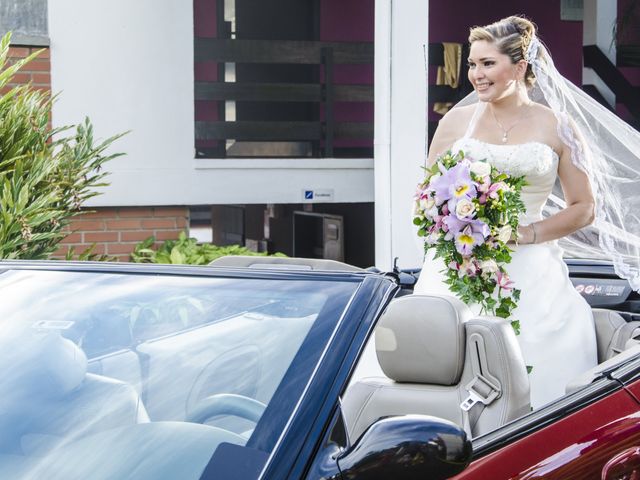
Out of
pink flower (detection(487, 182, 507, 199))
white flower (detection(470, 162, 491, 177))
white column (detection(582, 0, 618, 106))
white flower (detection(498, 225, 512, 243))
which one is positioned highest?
white column (detection(582, 0, 618, 106))

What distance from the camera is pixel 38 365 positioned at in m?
2.64

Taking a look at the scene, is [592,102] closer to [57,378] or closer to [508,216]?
[508,216]

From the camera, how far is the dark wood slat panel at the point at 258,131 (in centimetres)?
951

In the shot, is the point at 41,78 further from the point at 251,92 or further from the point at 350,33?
the point at 350,33

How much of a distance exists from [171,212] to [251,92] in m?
1.36

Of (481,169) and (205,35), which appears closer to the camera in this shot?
(481,169)

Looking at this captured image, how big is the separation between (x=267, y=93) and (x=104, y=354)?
715 centimetres

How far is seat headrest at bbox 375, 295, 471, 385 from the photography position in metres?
3.01

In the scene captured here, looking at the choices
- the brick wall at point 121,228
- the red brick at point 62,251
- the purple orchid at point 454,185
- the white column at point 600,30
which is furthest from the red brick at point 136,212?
the white column at point 600,30

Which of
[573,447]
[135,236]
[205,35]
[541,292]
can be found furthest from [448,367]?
[205,35]

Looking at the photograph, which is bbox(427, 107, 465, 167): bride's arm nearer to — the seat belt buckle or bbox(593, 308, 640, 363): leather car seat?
bbox(593, 308, 640, 363): leather car seat

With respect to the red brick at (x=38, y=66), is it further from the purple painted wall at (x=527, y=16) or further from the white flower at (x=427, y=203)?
the purple painted wall at (x=527, y=16)

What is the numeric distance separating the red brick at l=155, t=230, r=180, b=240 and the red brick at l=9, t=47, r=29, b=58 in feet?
5.33

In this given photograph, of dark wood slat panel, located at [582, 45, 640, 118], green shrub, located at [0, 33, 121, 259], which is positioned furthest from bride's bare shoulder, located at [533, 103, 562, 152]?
dark wood slat panel, located at [582, 45, 640, 118]
